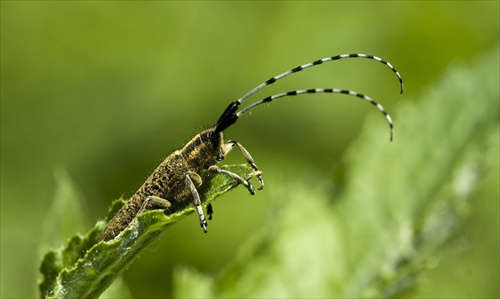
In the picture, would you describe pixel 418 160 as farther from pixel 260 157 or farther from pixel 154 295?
pixel 260 157

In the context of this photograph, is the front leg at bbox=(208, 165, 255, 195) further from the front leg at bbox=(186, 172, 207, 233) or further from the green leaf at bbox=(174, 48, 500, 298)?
the green leaf at bbox=(174, 48, 500, 298)

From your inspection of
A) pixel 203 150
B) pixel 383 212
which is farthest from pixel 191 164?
pixel 383 212

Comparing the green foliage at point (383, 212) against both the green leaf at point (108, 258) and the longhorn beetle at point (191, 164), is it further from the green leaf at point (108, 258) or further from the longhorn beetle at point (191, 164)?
the green leaf at point (108, 258)

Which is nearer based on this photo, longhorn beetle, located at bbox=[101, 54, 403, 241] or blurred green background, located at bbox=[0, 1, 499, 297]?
longhorn beetle, located at bbox=[101, 54, 403, 241]

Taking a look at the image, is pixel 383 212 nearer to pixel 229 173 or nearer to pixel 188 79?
pixel 229 173

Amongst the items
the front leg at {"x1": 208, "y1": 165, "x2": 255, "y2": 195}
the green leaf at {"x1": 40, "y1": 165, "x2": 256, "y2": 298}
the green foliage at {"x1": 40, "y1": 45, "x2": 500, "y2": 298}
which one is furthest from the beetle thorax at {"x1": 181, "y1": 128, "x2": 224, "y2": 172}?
the green leaf at {"x1": 40, "y1": 165, "x2": 256, "y2": 298}

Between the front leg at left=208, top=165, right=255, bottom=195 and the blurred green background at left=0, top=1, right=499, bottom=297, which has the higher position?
the blurred green background at left=0, top=1, right=499, bottom=297
